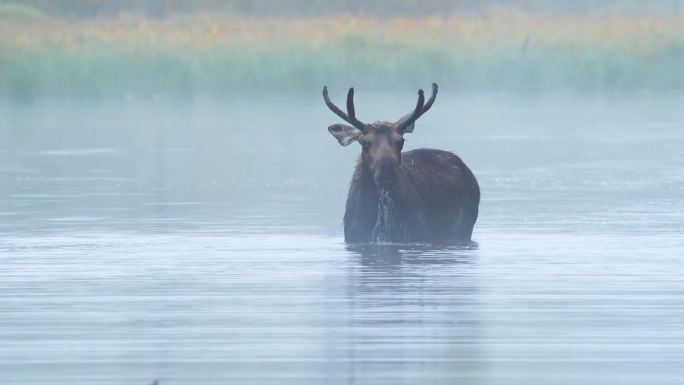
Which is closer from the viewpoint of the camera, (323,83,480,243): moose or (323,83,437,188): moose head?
(323,83,437,188): moose head

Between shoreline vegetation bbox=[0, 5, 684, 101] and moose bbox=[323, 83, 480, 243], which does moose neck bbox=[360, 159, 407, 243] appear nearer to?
moose bbox=[323, 83, 480, 243]

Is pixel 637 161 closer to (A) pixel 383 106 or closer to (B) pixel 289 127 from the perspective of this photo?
(B) pixel 289 127

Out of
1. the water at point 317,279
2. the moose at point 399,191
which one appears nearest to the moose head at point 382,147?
the moose at point 399,191

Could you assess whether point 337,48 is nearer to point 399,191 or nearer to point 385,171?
point 399,191

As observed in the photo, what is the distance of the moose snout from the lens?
740 inches

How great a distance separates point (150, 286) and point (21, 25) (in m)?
48.4

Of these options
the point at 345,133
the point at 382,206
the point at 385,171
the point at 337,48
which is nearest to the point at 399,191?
the point at 382,206

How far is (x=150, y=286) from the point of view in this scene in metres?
15.8

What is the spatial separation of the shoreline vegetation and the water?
2580cm

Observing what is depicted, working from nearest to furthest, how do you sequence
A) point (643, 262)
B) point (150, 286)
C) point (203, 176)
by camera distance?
point (150, 286), point (643, 262), point (203, 176)

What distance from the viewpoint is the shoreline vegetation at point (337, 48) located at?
5931 cm

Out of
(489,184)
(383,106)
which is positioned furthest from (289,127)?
(489,184)

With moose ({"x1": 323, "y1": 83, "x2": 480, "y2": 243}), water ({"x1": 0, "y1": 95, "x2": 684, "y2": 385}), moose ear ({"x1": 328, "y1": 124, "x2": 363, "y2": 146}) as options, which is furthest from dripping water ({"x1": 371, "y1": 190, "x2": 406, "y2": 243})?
moose ear ({"x1": 328, "y1": 124, "x2": 363, "y2": 146})

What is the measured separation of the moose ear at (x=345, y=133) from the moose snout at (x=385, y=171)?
1.74 ft
